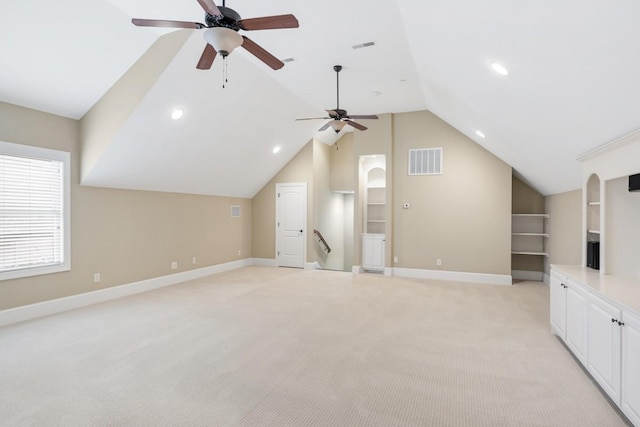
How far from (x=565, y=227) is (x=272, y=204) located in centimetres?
626

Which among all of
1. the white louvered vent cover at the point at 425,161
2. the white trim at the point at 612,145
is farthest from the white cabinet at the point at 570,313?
the white louvered vent cover at the point at 425,161

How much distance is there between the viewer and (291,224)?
28.4 ft

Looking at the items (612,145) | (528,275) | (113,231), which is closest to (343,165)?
(528,275)

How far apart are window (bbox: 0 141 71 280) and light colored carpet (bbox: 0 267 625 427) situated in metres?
0.80

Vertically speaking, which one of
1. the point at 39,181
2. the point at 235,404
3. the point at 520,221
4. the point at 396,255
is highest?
the point at 39,181

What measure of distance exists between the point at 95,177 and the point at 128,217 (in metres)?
0.92

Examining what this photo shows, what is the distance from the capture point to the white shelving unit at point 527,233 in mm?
6906

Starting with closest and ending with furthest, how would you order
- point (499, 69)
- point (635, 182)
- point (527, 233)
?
point (635, 182), point (499, 69), point (527, 233)

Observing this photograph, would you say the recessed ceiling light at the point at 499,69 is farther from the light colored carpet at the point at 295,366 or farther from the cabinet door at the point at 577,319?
the light colored carpet at the point at 295,366

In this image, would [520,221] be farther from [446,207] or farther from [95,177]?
[95,177]

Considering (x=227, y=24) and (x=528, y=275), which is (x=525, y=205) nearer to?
(x=528, y=275)

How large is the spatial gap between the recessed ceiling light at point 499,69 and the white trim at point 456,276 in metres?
4.62

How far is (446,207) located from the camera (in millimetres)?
7074

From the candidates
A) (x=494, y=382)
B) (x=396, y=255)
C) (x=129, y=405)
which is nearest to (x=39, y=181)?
(x=129, y=405)
